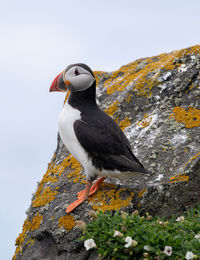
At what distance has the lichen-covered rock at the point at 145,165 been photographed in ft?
19.0

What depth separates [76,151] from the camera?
5.83 metres

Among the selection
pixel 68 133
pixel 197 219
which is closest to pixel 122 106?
pixel 68 133

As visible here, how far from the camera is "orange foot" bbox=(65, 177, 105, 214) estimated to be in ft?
19.1

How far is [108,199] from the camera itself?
19.2 feet

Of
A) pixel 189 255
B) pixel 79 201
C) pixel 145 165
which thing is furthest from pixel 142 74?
pixel 189 255

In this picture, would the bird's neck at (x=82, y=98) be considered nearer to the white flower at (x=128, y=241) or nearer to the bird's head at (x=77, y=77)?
the bird's head at (x=77, y=77)

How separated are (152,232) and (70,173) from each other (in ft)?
8.74

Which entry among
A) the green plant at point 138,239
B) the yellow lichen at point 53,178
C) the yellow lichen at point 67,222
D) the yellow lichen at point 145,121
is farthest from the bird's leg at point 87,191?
the yellow lichen at point 145,121

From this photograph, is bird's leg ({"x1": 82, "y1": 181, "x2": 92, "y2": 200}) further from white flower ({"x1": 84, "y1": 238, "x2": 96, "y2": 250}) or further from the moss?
white flower ({"x1": 84, "y1": 238, "x2": 96, "y2": 250})

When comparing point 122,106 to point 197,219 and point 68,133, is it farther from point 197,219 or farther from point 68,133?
point 197,219

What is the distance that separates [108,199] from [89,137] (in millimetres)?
1018

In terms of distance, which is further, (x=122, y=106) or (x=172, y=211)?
(x=122, y=106)

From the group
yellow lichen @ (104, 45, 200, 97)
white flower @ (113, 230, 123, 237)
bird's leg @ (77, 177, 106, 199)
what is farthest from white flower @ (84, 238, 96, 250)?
yellow lichen @ (104, 45, 200, 97)

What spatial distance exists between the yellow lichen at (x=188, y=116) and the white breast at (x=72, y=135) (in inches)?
82.7
